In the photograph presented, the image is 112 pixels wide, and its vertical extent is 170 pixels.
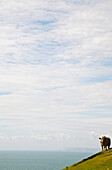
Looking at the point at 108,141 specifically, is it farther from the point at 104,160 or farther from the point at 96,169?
the point at 96,169

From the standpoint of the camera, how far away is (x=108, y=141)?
4997cm

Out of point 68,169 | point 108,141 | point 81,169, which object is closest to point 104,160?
point 81,169

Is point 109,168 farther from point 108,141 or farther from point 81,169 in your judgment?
→ point 108,141

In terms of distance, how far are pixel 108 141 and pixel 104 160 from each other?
1083cm

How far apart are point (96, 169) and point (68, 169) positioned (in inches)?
354

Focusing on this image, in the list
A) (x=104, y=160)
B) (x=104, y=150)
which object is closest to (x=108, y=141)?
(x=104, y=150)

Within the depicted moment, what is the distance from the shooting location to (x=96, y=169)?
3566 centimetres

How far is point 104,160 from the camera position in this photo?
39625mm

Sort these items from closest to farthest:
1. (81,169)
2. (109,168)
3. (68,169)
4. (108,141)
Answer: (109,168) < (81,169) < (68,169) < (108,141)

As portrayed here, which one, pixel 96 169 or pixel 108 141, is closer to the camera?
pixel 96 169

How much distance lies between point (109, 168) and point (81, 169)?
600cm

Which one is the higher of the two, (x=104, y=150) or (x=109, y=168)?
(x=104, y=150)

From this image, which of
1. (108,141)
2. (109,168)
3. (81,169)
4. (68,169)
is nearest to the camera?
(109,168)

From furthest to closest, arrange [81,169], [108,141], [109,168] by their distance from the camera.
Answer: [108,141] < [81,169] < [109,168]
